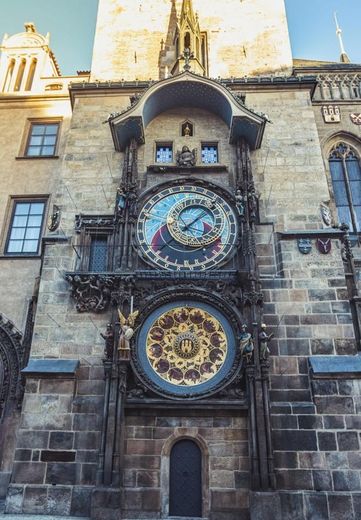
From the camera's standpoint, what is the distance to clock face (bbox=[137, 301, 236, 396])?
9422 millimetres

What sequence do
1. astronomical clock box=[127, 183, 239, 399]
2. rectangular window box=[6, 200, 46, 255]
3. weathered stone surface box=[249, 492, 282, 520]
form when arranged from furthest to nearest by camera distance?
rectangular window box=[6, 200, 46, 255] → astronomical clock box=[127, 183, 239, 399] → weathered stone surface box=[249, 492, 282, 520]

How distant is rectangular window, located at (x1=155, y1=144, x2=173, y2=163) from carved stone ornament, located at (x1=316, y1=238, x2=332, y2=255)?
14.1ft

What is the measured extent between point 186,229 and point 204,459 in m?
4.96

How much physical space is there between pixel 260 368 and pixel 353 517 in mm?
2964

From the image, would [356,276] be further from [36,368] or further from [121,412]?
[36,368]

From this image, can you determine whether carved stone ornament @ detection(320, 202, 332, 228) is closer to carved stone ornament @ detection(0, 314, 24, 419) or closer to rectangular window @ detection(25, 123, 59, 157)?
carved stone ornament @ detection(0, 314, 24, 419)

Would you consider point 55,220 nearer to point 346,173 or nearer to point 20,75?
point 20,75

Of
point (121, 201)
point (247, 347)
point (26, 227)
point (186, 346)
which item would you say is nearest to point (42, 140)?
point (26, 227)

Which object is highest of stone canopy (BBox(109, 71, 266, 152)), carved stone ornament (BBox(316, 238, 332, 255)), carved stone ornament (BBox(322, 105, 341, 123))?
carved stone ornament (BBox(322, 105, 341, 123))

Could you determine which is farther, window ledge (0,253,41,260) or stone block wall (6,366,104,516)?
window ledge (0,253,41,260)

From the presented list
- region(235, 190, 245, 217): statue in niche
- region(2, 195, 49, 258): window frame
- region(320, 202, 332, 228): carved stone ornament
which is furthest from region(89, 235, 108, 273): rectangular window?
region(320, 202, 332, 228): carved stone ornament

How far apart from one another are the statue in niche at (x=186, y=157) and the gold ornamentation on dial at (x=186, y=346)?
155 inches

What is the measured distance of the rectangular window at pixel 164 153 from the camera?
12303 mm

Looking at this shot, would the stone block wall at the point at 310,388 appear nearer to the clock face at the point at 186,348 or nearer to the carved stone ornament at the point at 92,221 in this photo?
the clock face at the point at 186,348
